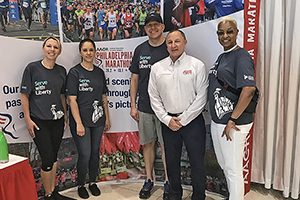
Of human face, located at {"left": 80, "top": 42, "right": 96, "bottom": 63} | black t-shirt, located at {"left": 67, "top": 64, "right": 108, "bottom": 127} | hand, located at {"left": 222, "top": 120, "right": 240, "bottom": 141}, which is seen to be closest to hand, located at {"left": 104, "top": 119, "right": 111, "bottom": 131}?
black t-shirt, located at {"left": 67, "top": 64, "right": 108, "bottom": 127}

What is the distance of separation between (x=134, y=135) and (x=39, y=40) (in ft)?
4.02

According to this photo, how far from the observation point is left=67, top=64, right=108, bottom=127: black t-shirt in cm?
291

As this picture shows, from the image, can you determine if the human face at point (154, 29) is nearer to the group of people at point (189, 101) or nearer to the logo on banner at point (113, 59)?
the group of people at point (189, 101)

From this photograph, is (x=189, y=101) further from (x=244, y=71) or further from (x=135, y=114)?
(x=135, y=114)

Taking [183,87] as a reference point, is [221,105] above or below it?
below

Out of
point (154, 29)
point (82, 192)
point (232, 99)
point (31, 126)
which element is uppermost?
point (154, 29)

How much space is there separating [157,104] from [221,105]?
53cm

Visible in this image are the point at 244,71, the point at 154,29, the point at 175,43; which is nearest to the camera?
the point at 244,71

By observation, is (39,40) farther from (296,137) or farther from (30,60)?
(296,137)

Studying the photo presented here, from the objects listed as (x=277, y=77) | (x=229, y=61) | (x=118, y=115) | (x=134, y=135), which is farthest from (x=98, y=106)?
(x=277, y=77)

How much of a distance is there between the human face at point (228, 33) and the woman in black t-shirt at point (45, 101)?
131 cm

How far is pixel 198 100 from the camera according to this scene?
2592mm

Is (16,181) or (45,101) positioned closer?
(16,181)

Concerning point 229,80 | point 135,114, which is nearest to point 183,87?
point 229,80
